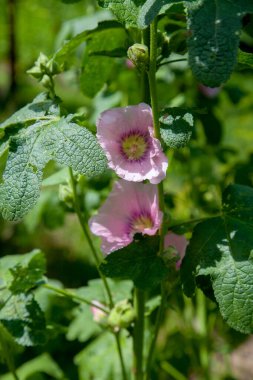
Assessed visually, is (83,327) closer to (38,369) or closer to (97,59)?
(38,369)

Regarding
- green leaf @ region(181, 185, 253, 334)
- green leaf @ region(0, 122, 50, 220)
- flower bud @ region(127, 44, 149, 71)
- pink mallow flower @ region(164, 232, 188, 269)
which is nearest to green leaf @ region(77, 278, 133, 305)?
pink mallow flower @ region(164, 232, 188, 269)

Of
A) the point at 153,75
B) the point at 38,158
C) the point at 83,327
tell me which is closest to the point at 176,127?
the point at 153,75

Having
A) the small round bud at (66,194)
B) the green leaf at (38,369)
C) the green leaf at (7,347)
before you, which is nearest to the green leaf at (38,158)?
the small round bud at (66,194)

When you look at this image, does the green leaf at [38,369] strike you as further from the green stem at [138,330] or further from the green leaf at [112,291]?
the green stem at [138,330]

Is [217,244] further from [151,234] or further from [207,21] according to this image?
[207,21]

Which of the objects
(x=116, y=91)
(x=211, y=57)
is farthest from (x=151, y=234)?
(x=116, y=91)

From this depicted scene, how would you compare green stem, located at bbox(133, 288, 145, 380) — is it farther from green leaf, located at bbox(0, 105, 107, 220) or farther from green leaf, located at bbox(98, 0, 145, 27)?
green leaf, located at bbox(98, 0, 145, 27)
